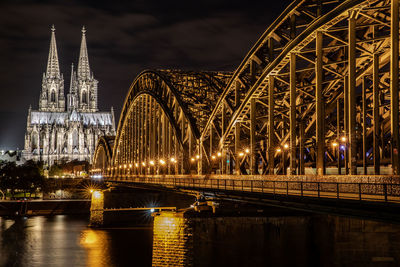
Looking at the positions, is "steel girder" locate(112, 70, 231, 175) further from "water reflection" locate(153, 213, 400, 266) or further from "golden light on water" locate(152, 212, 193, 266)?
"water reflection" locate(153, 213, 400, 266)

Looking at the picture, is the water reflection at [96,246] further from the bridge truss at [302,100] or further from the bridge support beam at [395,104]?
the bridge support beam at [395,104]

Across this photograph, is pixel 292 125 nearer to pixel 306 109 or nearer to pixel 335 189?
pixel 306 109

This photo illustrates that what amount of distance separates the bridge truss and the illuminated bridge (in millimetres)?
80

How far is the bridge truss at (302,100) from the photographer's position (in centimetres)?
3023

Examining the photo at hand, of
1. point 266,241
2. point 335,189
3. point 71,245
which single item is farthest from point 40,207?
point 335,189

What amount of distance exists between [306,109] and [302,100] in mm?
3646

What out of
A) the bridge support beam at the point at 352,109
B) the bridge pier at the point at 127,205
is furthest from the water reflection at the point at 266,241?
the bridge pier at the point at 127,205

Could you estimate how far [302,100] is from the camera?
155ft

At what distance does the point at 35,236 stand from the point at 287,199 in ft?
178

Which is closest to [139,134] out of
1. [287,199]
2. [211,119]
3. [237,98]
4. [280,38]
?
[211,119]

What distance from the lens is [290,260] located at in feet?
125

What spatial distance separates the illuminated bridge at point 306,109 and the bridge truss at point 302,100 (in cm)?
8

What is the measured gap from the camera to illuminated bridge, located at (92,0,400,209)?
28.0 metres

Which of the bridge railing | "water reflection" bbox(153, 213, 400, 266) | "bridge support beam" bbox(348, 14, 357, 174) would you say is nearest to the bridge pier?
"water reflection" bbox(153, 213, 400, 266)
